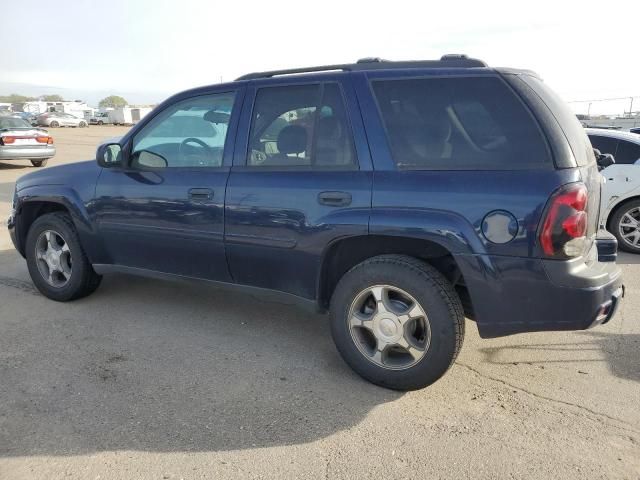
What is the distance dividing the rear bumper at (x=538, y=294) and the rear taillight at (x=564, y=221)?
0.26 feet

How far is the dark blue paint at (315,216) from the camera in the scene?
9.15 feet

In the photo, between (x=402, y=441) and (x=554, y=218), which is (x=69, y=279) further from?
(x=554, y=218)

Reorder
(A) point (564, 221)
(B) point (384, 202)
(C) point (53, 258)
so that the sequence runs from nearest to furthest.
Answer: (A) point (564, 221) < (B) point (384, 202) < (C) point (53, 258)

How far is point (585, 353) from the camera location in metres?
3.72

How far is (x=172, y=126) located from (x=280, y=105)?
989 mm

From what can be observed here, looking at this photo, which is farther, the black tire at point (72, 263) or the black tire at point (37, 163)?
the black tire at point (37, 163)

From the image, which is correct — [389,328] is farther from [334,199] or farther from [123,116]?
[123,116]

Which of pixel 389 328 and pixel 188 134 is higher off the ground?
pixel 188 134

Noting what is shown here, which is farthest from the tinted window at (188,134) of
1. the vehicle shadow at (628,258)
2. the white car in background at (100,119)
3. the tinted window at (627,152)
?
the white car in background at (100,119)

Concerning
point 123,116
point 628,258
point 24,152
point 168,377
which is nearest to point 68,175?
point 168,377

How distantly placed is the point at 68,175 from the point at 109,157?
58 centimetres

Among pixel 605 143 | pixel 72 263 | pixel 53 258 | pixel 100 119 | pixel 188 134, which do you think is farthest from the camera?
pixel 100 119

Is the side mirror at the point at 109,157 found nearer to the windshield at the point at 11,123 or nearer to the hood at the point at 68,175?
the hood at the point at 68,175

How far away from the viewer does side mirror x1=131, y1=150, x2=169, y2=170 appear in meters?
4.03
